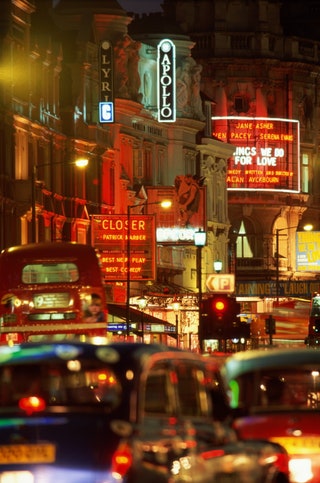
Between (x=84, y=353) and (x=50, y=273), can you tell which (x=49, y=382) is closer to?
(x=84, y=353)

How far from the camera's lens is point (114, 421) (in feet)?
42.4

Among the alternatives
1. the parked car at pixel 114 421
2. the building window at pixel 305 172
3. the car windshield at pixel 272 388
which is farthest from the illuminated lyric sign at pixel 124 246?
the building window at pixel 305 172

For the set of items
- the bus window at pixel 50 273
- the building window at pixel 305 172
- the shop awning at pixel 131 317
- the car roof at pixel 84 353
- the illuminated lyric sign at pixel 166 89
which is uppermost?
the illuminated lyric sign at pixel 166 89

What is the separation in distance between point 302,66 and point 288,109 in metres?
3.31

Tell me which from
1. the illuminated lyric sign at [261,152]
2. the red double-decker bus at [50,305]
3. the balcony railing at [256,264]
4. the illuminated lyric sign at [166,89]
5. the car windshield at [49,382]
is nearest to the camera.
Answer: the car windshield at [49,382]

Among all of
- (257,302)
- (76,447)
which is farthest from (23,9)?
(76,447)

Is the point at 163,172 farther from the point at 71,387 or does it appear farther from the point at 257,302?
the point at 71,387

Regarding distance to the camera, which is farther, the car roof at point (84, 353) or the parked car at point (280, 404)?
the parked car at point (280, 404)

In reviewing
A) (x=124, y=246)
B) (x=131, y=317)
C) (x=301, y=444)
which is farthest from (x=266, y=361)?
(x=131, y=317)

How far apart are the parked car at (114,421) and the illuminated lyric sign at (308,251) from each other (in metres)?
101

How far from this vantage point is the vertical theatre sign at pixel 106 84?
234ft

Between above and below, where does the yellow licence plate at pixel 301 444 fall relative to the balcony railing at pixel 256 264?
below

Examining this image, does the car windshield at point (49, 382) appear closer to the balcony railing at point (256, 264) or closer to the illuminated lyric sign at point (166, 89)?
the illuminated lyric sign at point (166, 89)

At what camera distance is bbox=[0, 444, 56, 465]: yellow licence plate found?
12.9m
